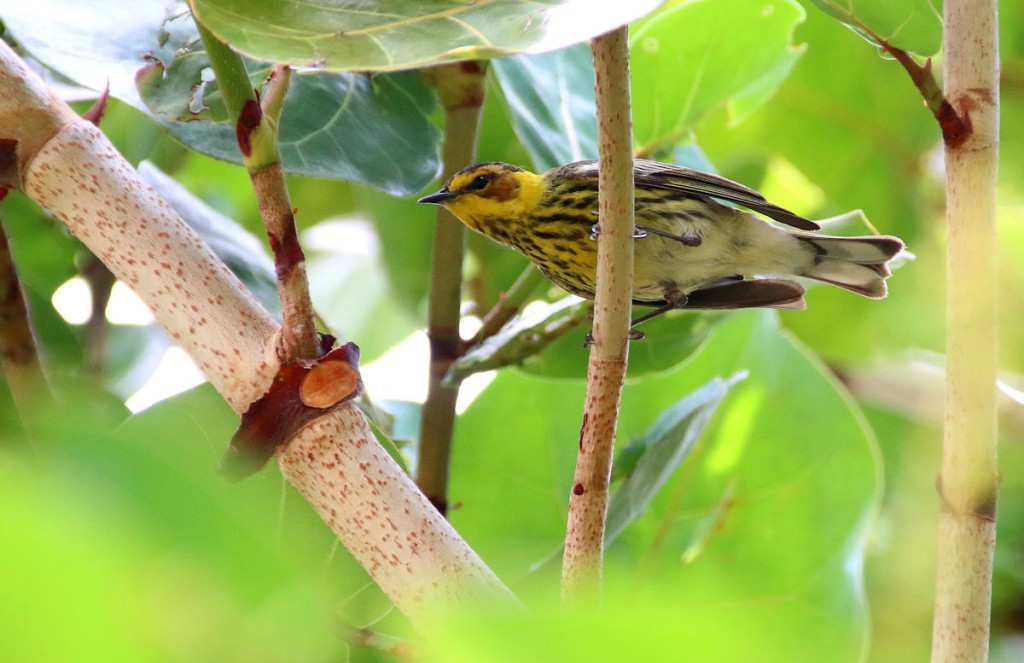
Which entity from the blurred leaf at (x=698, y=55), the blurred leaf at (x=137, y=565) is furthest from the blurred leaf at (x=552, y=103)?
the blurred leaf at (x=137, y=565)

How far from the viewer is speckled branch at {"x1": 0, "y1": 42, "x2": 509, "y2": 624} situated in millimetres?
808

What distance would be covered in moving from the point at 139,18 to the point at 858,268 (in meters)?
1.34

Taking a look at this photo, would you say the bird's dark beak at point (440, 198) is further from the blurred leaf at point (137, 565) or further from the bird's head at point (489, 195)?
the blurred leaf at point (137, 565)

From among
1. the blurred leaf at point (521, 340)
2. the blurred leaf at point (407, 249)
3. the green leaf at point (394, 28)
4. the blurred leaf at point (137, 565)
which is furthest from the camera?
the blurred leaf at point (407, 249)

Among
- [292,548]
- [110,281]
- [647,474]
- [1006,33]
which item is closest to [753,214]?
[1006,33]

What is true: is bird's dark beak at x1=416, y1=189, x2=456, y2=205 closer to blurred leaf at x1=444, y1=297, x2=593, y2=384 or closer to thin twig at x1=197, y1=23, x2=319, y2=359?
blurred leaf at x1=444, y1=297, x2=593, y2=384

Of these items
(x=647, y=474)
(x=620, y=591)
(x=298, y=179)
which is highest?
(x=298, y=179)

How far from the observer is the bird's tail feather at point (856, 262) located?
1896 millimetres

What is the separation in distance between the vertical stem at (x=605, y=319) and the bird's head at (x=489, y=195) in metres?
0.83

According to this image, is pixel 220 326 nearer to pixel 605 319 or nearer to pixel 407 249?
pixel 605 319

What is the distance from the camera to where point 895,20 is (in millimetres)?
1260

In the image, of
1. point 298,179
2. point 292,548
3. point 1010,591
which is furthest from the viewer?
point 298,179

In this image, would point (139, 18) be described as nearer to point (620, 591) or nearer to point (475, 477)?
point (475, 477)

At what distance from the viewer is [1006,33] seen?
7.46ft
